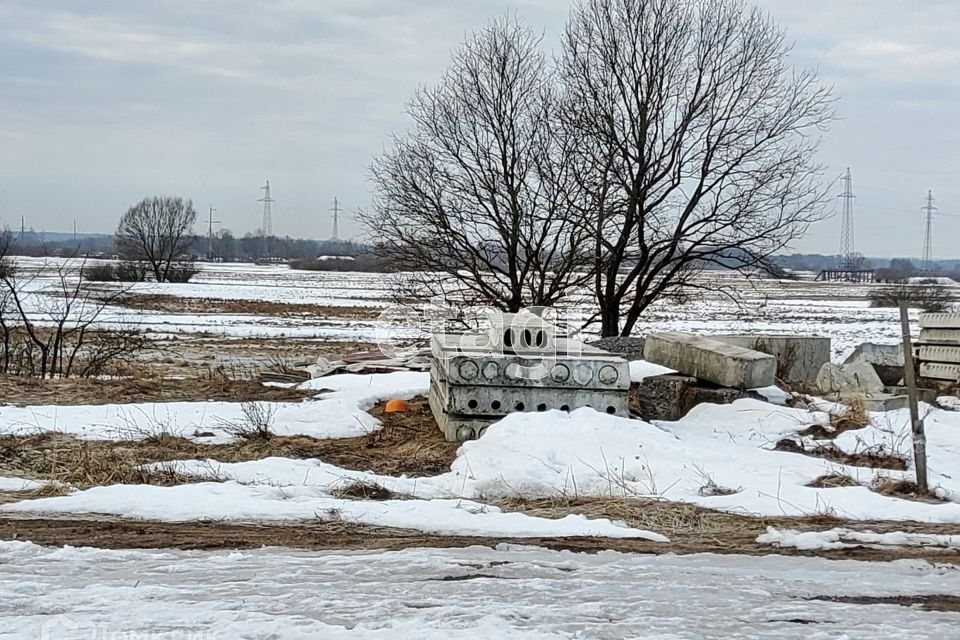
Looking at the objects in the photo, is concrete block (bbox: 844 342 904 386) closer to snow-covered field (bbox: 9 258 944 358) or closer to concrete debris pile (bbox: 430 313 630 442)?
snow-covered field (bbox: 9 258 944 358)

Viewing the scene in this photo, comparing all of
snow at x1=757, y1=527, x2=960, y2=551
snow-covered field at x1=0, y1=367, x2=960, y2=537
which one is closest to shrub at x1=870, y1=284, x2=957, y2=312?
snow-covered field at x1=0, y1=367, x2=960, y2=537

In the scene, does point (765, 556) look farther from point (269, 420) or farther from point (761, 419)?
point (269, 420)

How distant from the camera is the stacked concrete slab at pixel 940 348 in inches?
570

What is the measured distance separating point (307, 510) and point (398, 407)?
5.05m

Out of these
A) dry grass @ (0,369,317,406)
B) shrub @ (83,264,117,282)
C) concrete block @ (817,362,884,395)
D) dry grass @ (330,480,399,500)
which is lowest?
dry grass @ (330,480,399,500)

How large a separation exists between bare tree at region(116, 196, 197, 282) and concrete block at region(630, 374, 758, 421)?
6670 cm

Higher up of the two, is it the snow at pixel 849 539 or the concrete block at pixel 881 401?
the concrete block at pixel 881 401

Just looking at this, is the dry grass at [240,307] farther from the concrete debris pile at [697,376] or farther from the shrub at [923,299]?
the concrete debris pile at [697,376]

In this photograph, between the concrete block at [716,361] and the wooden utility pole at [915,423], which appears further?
the concrete block at [716,361]

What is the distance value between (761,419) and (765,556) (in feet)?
16.1

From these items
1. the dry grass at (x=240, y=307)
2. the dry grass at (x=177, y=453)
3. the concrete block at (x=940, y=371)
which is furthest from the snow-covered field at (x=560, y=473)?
the dry grass at (x=240, y=307)

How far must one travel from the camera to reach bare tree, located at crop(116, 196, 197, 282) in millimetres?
74188

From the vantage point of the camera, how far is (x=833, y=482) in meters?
8.03

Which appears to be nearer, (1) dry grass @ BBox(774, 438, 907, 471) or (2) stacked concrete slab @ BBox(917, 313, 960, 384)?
(1) dry grass @ BBox(774, 438, 907, 471)
